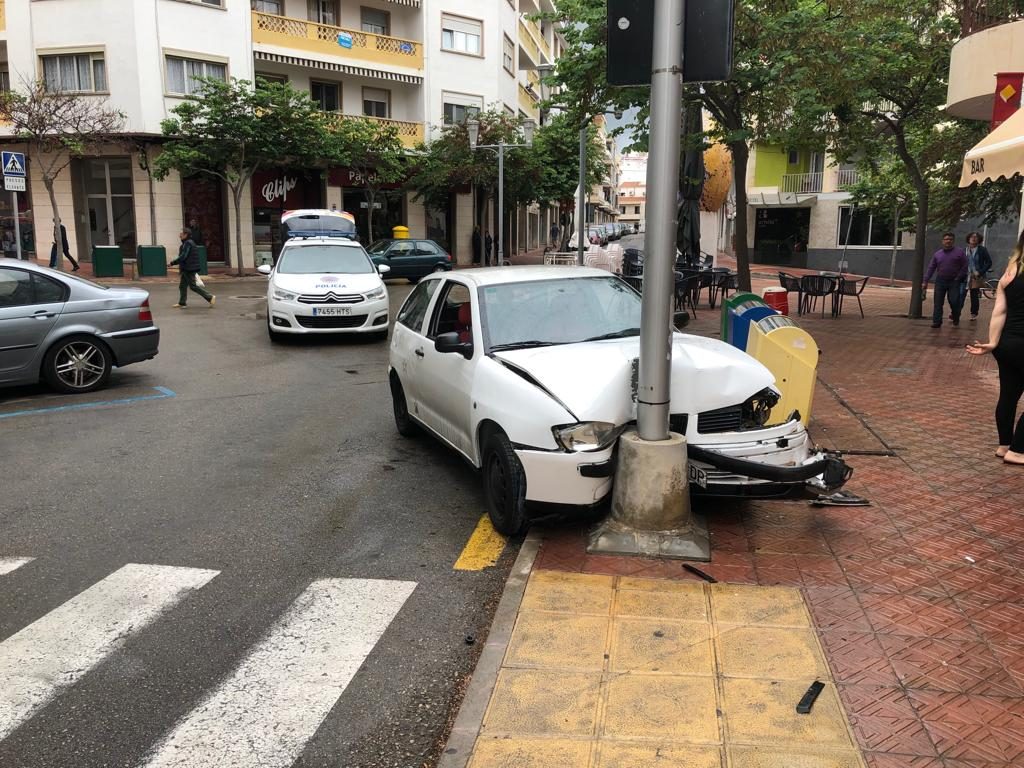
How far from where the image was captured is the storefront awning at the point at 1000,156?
653 centimetres

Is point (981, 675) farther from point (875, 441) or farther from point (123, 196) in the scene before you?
point (123, 196)

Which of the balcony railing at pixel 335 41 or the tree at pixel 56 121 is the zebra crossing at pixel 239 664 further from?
the balcony railing at pixel 335 41

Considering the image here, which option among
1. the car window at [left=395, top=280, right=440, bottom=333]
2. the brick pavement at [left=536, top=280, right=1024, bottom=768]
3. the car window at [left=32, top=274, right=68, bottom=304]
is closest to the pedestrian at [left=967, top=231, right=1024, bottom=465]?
the brick pavement at [left=536, top=280, right=1024, bottom=768]

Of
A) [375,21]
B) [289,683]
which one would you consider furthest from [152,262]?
[289,683]

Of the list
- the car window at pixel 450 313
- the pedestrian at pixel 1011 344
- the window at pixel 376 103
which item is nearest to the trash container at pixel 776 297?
the pedestrian at pixel 1011 344

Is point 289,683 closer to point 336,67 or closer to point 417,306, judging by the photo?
point 417,306

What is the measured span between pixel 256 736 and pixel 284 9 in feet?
115

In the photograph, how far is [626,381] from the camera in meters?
5.13

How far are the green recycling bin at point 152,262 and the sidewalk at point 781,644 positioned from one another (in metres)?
24.9

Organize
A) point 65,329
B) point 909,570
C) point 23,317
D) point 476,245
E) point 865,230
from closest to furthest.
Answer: point 909,570, point 23,317, point 65,329, point 865,230, point 476,245

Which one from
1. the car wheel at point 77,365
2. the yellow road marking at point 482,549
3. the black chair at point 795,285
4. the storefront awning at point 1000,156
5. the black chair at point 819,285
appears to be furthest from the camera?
the black chair at point 795,285

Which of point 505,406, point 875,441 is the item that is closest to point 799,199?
point 875,441

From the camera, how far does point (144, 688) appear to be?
363cm

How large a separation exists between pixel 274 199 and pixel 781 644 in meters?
32.4
